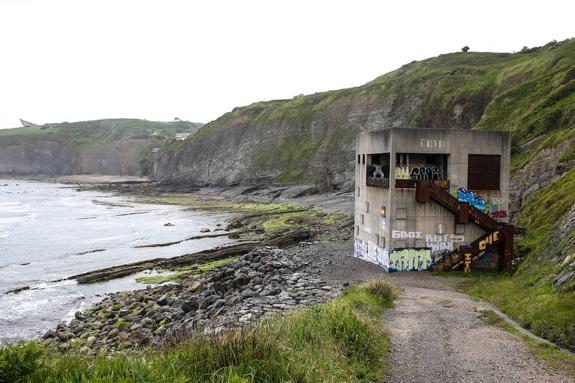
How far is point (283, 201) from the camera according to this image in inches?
3858

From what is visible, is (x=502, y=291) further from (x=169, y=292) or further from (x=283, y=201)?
(x=283, y=201)

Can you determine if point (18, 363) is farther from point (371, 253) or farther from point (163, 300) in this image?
point (371, 253)

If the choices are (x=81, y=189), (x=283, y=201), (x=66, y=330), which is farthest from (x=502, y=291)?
(x=81, y=189)

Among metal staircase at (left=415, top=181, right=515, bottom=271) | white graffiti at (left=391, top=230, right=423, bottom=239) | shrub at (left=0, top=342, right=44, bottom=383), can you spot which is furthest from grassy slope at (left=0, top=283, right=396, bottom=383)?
metal staircase at (left=415, top=181, right=515, bottom=271)

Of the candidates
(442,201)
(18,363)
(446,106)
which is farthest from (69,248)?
(446,106)

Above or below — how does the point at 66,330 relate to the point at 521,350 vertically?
below

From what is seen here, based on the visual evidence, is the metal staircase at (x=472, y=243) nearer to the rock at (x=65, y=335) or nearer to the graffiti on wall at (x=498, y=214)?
the graffiti on wall at (x=498, y=214)

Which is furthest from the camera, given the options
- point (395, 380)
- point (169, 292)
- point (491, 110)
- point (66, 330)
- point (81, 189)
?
point (81, 189)

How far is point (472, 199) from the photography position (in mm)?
30594

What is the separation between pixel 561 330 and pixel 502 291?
24.2 feet

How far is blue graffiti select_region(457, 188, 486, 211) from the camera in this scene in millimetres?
30344

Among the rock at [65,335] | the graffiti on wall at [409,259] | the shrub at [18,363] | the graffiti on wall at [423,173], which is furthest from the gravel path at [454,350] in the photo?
the rock at [65,335]

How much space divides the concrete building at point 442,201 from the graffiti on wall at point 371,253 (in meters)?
0.13

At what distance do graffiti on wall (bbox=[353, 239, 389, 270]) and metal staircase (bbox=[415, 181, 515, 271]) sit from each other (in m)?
2.88
